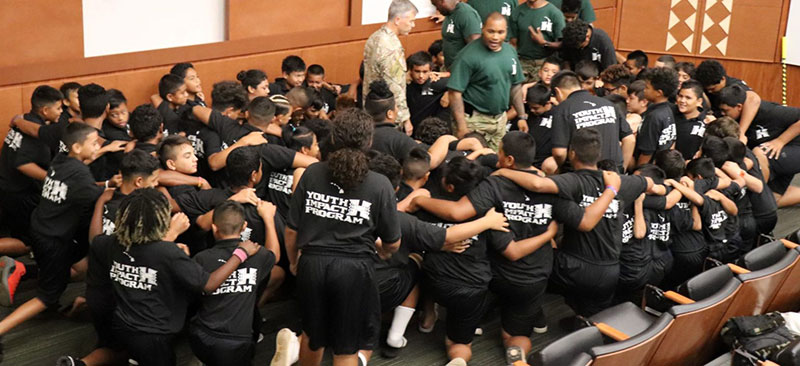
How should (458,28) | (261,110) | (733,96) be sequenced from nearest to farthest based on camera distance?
(261,110)
(733,96)
(458,28)

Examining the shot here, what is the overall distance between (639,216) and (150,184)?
2.94 metres

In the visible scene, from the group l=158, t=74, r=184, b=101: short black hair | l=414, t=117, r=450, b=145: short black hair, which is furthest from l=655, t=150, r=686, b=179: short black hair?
l=158, t=74, r=184, b=101: short black hair

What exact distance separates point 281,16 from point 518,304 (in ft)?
14.7

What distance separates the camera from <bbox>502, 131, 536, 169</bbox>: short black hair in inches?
190

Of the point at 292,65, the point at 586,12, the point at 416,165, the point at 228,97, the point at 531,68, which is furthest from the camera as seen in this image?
the point at 586,12

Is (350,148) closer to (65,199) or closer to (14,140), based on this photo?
(65,199)

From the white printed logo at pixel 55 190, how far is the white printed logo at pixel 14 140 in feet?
3.05

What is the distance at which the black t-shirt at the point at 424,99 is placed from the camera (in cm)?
783

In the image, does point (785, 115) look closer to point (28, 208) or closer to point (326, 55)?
point (326, 55)

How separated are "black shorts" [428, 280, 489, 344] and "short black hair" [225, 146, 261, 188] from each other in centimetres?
120

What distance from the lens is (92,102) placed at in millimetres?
5715

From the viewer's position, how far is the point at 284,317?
18.2 feet

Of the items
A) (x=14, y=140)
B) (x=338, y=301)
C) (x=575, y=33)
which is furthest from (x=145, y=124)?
(x=575, y=33)

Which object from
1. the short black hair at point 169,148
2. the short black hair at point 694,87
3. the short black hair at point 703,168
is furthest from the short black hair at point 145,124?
the short black hair at point 694,87
